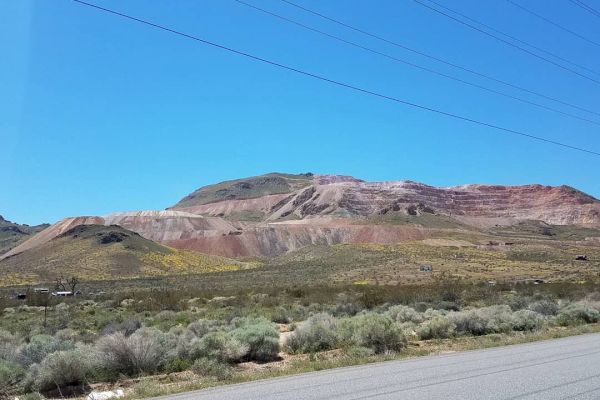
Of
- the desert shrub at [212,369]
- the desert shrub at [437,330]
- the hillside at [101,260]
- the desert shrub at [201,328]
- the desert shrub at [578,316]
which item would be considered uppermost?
the hillside at [101,260]

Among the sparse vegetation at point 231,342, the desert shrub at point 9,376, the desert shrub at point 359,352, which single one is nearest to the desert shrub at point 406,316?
the sparse vegetation at point 231,342

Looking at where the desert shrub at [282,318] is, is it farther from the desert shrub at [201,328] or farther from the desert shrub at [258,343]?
the desert shrub at [258,343]

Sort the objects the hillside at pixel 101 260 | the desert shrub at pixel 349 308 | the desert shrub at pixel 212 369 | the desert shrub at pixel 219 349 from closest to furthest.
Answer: the desert shrub at pixel 212 369
the desert shrub at pixel 219 349
the desert shrub at pixel 349 308
the hillside at pixel 101 260

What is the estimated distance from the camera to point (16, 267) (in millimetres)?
112250

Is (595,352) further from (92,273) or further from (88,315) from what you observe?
(92,273)

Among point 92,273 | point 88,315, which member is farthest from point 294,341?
point 92,273

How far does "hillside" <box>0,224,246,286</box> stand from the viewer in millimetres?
104375

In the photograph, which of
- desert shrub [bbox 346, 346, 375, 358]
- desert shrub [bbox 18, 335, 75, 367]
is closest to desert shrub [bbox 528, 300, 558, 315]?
desert shrub [bbox 346, 346, 375, 358]

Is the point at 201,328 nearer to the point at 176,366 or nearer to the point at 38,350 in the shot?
the point at 176,366

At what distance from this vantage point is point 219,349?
58.2ft

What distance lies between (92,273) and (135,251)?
662 inches

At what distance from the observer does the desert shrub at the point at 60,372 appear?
14094 mm

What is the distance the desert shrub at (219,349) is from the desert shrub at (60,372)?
3691 millimetres

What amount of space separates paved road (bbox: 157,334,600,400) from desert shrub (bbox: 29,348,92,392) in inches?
164
